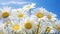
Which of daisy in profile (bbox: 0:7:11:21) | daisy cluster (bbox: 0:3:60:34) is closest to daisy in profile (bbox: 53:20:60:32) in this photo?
daisy cluster (bbox: 0:3:60:34)

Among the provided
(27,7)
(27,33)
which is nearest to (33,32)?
(27,33)

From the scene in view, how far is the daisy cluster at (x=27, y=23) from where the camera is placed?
37 cm

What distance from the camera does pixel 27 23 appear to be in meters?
0.39

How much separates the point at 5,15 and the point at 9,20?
0.13 ft

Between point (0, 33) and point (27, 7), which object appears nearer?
point (0, 33)

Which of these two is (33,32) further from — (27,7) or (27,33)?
(27,7)

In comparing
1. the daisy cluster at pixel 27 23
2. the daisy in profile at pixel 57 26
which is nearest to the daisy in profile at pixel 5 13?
the daisy cluster at pixel 27 23

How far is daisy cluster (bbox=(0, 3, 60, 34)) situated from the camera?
37 centimetres

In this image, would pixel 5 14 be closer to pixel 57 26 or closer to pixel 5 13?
pixel 5 13

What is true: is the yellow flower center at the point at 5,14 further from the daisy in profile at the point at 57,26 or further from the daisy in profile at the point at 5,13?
the daisy in profile at the point at 57,26

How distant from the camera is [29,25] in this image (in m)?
0.39

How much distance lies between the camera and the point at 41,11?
42 centimetres

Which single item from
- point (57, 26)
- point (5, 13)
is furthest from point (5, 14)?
point (57, 26)

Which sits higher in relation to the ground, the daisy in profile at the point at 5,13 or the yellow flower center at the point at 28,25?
the daisy in profile at the point at 5,13
